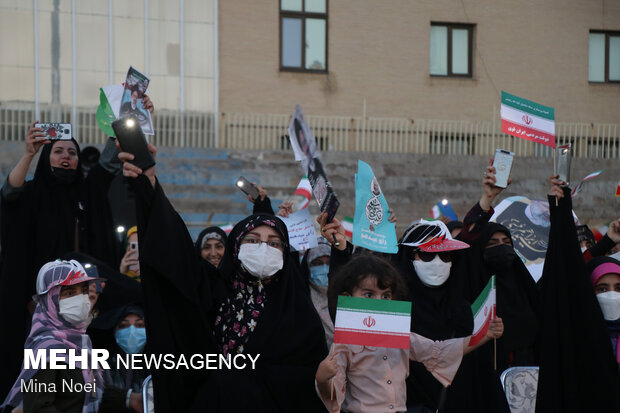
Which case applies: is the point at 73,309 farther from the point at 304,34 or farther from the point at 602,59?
the point at 602,59

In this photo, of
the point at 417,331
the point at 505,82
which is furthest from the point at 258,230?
the point at 505,82

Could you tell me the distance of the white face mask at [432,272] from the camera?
4977mm

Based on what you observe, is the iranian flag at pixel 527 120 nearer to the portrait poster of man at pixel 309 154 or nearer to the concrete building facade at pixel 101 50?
the portrait poster of man at pixel 309 154

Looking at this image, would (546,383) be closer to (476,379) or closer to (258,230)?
(476,379)

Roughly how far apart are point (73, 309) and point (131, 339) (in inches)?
32.2

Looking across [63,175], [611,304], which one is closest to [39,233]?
[63,175]

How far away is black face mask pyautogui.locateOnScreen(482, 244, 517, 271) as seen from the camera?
18.7ft

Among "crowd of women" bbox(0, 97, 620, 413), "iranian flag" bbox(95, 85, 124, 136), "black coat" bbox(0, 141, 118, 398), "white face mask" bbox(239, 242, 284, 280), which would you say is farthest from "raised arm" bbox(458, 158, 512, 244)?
"black coat" bbox(0, 141, 118, 398)

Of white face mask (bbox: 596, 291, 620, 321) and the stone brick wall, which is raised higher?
the stone brick wall

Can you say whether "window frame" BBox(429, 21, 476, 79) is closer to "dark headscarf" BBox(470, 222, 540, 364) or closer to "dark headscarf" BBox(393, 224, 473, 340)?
"dark headscarf" BBox(470, 222, 540, 364)

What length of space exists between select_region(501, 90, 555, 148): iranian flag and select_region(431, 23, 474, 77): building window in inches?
613

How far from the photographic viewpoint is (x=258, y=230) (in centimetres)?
433

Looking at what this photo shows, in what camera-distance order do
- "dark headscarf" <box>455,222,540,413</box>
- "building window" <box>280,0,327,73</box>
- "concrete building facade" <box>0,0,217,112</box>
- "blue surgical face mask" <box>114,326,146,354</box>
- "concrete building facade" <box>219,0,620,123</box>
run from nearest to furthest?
"blue surgical face mask" <box>114,326,146,354</box> → "dark headscarf" <box>455,222,540,413</box> → "concrete building facade" <box>0,0,217,112</box> → "concrete building facade" <box>219,0,620,123</box> → "building window" <box>280,0,327,73</box>

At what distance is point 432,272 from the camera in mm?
4984
